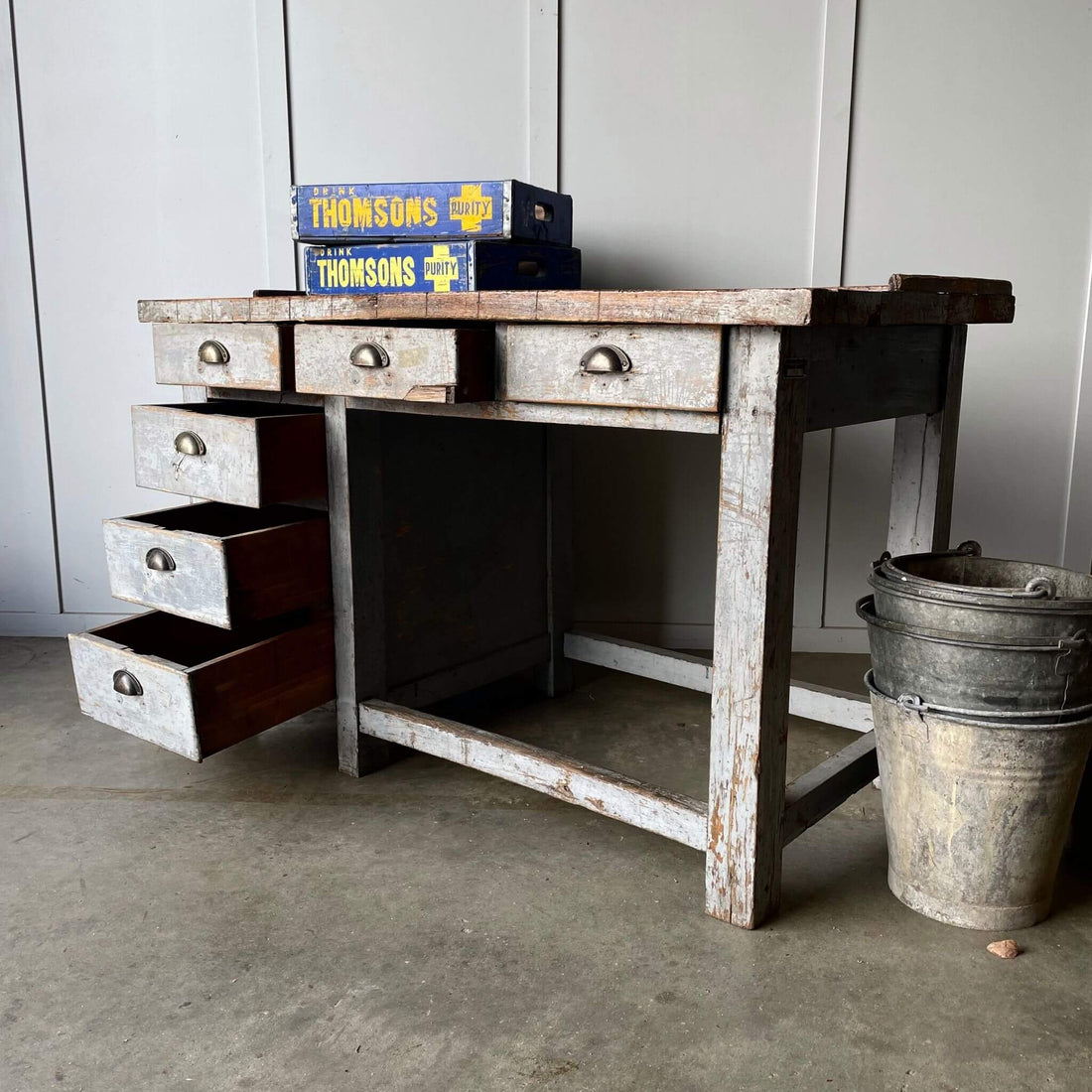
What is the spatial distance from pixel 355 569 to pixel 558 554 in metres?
0.67

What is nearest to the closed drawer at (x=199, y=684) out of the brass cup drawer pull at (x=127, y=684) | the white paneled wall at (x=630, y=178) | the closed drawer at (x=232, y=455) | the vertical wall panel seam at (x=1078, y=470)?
the brass cup drawer pull at (x=127, y=684)

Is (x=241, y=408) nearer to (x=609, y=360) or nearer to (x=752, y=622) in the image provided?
(x=609, y=360)

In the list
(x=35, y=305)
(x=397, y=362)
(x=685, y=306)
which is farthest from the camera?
(x=35, y=305)

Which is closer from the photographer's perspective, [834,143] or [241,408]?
[241,408]

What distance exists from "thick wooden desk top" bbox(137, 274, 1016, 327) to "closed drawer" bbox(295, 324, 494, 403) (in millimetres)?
39

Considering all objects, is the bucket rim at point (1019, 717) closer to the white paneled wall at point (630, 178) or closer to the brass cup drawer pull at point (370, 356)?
the brass cup drawer pull at point (370, 356)

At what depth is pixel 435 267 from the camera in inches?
80.0

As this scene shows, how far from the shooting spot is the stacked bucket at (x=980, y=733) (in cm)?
143

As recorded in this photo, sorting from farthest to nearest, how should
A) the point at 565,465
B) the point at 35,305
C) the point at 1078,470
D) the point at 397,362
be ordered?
the point at 35,305 → the point at 1078,470 → the point at 565,465 → the point at 397,362

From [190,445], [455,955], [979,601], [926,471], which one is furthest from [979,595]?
[190,445]

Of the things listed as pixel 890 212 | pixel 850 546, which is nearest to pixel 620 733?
pixel 850 546

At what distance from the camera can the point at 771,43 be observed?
254 centimetres

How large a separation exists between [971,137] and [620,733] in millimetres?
1746

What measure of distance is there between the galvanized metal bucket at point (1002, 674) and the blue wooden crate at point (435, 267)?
3.50ft
